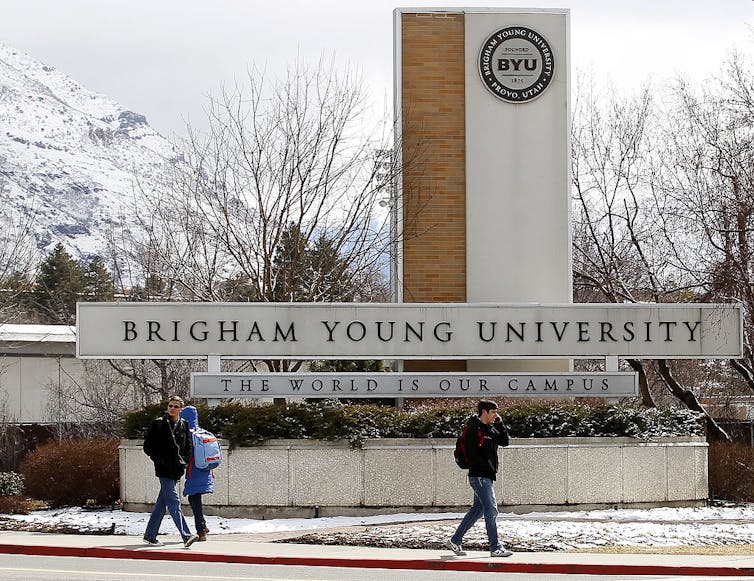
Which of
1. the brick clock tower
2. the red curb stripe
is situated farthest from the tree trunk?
the red curb stripe

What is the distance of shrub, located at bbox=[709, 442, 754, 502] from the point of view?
68.0 feet

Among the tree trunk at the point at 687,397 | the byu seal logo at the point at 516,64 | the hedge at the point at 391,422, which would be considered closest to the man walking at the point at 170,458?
the hedge at the point at 391,422

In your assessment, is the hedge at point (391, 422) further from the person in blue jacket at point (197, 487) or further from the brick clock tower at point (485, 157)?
the brick clock tower at point (485, 157)

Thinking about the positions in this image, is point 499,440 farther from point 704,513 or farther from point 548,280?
point 548,280

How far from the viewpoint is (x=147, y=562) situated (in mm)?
14805

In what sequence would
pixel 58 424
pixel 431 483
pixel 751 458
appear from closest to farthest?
pixel 431 483 < pixel 751 458 < pixel 58 424

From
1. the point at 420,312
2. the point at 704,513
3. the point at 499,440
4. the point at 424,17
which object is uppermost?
the point at 424,17

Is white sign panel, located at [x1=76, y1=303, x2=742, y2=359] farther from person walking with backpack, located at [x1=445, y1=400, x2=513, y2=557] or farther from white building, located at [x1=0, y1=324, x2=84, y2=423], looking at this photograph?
white building, located at [x1=0, y1=324, x2=84, y2=423]

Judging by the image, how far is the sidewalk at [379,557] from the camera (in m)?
14.0

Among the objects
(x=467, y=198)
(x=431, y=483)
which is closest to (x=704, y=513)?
(x=431, y=483)

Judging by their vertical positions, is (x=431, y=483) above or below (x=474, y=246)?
below

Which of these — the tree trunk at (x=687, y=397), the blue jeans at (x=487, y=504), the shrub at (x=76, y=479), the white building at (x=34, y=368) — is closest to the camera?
the blue jeans at (x=487, y=504)

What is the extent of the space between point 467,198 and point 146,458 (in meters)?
8.00

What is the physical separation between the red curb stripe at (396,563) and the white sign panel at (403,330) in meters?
5.60
